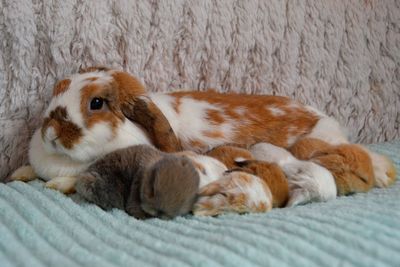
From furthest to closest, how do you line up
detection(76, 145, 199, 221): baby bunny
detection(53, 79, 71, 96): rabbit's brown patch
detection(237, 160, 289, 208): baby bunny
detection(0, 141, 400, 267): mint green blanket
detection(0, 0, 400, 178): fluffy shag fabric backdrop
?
detection(0, 0, 400, 178): fluffy shag fabric backdrop → detection(53, 79, 71, 96): rabbit's brown patch → detection(237, 160, 289, 208): baby bunny → detection(76, 145, 199, 221): baby bunny → detection(0, 141, 400, 267): mint green blanket

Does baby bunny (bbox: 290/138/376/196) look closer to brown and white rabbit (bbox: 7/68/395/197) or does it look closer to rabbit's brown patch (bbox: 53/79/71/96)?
brown and white rabbit (bbox: 7/68/395/197)

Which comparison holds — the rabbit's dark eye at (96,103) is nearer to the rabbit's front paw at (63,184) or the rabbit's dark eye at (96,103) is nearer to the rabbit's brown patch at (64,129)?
the rabbit's brown patch at (64,129)

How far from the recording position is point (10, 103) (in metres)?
1.37

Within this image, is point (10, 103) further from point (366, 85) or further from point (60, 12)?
point (366, 85)

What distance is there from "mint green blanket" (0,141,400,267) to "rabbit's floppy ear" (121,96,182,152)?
0.82 feet

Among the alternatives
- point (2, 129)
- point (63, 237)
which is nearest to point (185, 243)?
point (63, 237)

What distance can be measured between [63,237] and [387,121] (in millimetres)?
1417

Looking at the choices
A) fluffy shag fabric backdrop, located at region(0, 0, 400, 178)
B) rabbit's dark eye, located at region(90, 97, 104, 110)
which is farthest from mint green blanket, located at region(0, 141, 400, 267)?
fluffy shag fabric backdrop, located at region(0, 0, 400, 178)

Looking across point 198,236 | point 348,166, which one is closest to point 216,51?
point 348,166

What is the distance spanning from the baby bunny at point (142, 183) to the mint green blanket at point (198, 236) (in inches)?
1.0

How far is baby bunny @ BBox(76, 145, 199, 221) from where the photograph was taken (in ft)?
3.22

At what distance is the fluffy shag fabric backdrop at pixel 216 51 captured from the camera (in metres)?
1.38

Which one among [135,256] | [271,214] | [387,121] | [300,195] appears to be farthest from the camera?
[387,121]

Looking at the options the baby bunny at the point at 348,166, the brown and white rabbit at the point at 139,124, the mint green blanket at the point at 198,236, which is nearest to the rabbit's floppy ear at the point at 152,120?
the brown and white rabbit at the point at 139,124
